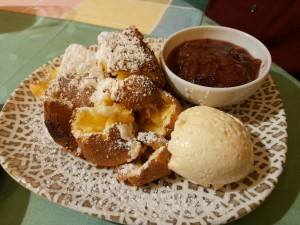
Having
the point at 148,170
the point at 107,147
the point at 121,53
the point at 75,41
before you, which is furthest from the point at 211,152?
the point at 75,41

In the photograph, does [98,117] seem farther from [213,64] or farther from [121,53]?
[213,64]

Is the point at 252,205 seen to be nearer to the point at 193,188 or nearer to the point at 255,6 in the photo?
the point at 193,188

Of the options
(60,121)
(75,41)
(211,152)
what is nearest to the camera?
(211,152)

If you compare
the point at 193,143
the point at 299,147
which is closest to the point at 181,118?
the point at 193,143

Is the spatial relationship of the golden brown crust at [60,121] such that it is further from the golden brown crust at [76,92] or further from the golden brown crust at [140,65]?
the golden brown crust at [140,65]

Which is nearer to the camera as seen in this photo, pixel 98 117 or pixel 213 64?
pixel 98 117

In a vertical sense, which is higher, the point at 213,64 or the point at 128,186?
the point at 213,64

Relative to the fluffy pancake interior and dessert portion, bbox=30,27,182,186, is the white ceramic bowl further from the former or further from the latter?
the fluffy pancake interior
